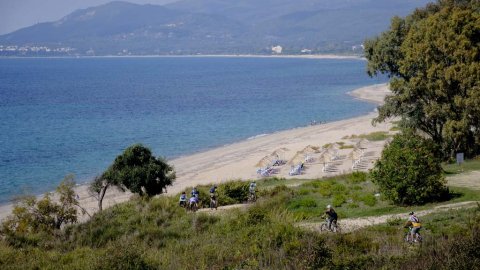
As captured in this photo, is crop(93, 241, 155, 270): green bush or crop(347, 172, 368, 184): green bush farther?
crop(347, 172, 368, 184): green bush

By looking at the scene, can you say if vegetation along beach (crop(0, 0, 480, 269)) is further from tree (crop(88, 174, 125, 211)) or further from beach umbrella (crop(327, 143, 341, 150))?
beach umbrella (crop(327, 143, 341, 150))

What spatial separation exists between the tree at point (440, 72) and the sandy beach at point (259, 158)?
7.18m

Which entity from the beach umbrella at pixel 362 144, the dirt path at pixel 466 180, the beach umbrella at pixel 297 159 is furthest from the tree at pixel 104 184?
the beach umbrella at pixel 362 144

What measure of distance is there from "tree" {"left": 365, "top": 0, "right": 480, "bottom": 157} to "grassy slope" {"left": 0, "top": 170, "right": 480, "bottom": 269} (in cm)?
778

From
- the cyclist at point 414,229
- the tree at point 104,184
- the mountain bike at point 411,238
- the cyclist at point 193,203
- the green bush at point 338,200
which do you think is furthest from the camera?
the tree at point 104,184

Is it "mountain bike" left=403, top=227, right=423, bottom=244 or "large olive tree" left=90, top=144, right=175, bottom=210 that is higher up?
"mountain bike" left=403, top=227, right=423, bottom=244

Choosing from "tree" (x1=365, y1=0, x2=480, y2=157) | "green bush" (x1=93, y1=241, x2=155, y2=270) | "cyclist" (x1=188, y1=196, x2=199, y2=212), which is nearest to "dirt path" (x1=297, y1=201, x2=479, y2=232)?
"cyclist" (x1=188, y1=196, x2=199, y2=212)

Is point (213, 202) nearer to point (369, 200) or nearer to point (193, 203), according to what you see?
point (193, 203)

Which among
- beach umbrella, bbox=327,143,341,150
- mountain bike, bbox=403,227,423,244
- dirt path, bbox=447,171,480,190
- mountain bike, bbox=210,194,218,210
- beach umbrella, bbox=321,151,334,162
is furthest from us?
beach umbrella, bbox=327,143,341,150

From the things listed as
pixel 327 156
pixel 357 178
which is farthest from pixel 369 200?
pixel 327 156

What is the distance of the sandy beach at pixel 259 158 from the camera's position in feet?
125

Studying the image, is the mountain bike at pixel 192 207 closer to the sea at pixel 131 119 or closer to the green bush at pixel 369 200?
the green bush at pixel 369 200

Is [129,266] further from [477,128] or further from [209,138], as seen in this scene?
[209,138]

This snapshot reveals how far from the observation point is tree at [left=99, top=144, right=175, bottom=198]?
89.5 feet
